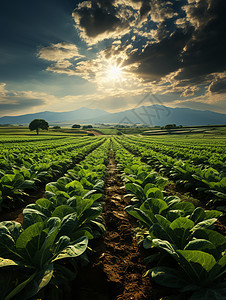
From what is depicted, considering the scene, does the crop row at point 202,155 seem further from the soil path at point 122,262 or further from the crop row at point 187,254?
the crop row at point 187,254

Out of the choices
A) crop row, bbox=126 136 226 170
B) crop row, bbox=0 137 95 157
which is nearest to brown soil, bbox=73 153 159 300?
crop row, bbox=126 136 226 170

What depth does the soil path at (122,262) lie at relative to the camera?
180 cm

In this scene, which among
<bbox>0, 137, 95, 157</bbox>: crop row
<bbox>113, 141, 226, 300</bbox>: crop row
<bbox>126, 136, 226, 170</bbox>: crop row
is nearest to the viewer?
<bbox>113, 141, 226, 300</bbox>: crop row

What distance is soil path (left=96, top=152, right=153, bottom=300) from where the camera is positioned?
1.80 m

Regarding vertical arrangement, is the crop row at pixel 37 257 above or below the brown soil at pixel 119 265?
above

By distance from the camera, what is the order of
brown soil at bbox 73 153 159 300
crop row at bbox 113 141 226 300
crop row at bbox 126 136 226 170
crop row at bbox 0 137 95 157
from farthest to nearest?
crop row at bbox 0 137 95 157 < crop row at bbox 126 136 226 170 < brown soil at bbox 73 153 159 300 < crop row at bbox 113 141 226 300

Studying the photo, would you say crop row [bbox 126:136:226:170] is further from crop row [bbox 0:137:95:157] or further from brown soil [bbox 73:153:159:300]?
crop row [bbox 0:137:95:157]

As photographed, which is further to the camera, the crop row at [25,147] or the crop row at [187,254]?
the crop row at [25,147]

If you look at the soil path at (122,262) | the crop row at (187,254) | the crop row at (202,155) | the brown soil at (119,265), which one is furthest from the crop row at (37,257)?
the crop row at (202,155)

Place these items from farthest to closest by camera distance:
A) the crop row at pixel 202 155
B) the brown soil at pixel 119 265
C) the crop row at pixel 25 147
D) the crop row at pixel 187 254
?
→ the crop row at pixel 25 147
the crop row at pixel 202 155
the brown soil at pixel 119 265
the crop row at pixel 187 254

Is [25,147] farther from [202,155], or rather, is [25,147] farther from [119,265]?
[202,155]

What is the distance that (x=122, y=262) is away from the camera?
2.28 meters

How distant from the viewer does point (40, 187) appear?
19.7 ft

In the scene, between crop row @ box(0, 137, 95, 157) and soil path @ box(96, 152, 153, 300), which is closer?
soil path @ box(96, 152, 153, 300)
